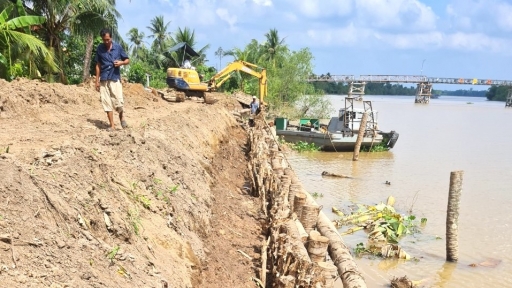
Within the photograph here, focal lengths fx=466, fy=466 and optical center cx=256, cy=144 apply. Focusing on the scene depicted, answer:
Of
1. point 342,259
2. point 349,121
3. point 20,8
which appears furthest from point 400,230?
point 349,121

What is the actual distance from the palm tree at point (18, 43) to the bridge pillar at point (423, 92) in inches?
3015

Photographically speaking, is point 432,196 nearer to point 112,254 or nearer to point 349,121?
point 349,121

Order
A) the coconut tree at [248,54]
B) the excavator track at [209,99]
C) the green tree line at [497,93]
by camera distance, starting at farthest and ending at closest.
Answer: the green tree line at [497,93] < the coconut tree at [248,54] < the excavator track at [209,99]

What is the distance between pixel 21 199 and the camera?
11.2 ft

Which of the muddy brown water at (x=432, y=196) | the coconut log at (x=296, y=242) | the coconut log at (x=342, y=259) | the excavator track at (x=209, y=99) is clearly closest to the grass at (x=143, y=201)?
the coconut log at (x=296, y=242)

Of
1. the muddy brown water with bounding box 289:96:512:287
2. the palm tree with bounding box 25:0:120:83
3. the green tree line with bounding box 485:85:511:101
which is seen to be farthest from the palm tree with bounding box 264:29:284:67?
the green tree line with bounding box 485:85:511:101

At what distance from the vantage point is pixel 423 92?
288 feet

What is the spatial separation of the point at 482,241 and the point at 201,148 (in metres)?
7.30

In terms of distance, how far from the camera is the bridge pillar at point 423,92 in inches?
3307

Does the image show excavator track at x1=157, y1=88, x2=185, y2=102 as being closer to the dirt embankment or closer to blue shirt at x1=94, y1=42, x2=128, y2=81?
the dirt embankment

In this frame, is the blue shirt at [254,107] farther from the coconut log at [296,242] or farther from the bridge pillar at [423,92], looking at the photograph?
the bridge pillar at [423,92]

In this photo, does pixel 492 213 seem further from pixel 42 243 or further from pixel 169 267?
pixel 42 243

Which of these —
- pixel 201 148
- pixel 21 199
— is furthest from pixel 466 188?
pixel 21 199

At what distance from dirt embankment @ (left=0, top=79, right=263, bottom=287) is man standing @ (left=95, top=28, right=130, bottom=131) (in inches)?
25.3
